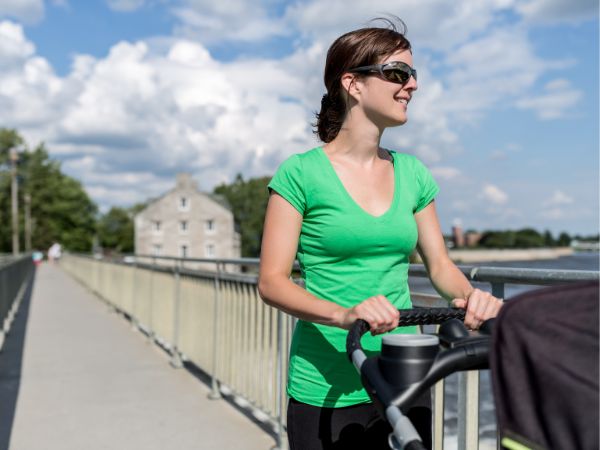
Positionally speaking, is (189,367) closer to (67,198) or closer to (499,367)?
(499,367)

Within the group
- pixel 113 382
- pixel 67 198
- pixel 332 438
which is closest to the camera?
pixel 332 438

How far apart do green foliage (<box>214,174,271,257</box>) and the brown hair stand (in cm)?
9983

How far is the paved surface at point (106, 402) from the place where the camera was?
5.81 metres

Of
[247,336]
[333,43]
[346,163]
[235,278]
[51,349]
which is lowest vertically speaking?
[51,349]

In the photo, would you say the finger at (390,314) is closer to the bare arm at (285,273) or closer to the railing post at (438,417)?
the bare arm at (285,273)

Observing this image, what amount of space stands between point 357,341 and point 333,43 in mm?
976

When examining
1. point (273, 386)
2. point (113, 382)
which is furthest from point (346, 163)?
point (113, 382)

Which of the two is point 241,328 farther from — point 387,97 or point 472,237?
point 472,237

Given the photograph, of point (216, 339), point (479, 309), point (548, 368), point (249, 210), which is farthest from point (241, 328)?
point (249, 210)

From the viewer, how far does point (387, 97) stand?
7.18 feet

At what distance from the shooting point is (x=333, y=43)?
2.24m

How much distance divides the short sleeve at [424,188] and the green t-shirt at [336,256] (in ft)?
0.19

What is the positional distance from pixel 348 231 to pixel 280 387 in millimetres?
3560

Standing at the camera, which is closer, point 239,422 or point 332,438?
point 332,438
